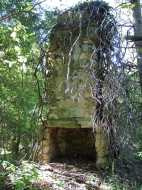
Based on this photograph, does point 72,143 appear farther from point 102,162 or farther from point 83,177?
point 83,177

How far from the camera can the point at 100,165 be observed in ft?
12.0

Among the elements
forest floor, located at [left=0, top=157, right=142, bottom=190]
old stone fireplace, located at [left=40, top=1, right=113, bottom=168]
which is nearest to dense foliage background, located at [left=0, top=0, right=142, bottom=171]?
old stone fireplace, located at [left=40, top=1, right=113, bottom=168]

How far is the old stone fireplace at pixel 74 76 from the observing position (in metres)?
3.77

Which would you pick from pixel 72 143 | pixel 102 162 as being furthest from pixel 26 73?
pixel 102 162

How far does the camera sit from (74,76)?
13.0 feet

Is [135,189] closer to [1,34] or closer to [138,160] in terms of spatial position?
[138,160]

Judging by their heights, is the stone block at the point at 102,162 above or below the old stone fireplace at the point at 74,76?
below

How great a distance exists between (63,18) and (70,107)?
2.13 metres

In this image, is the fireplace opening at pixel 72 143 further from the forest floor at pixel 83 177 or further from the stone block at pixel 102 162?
the stone block at pixel 102 162

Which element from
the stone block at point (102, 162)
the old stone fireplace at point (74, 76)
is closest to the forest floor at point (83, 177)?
the stone block at point (102, 162)

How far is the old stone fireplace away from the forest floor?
371mm

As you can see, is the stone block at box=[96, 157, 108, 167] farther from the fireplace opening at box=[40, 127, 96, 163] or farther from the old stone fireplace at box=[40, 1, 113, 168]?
the fireplace opening at box=[40, 127, 96, 163]

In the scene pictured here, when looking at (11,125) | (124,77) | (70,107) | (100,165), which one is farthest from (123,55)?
(11,125)

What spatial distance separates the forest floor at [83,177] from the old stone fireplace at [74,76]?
371mm
